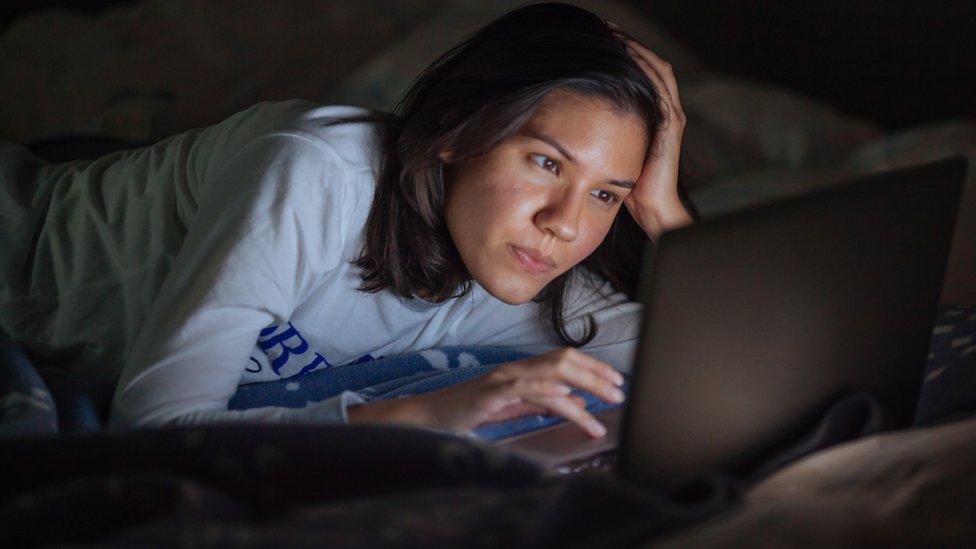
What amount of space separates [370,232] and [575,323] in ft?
1.14

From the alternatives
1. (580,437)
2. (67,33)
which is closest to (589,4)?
(67,33)

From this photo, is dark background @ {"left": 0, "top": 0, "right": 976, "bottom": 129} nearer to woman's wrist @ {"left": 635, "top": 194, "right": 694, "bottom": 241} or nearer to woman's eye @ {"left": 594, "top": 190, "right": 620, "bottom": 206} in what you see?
woman's wrist @ {"left": 635, "top": 194, "right": 694, "bottom": 241}

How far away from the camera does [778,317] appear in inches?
30.8

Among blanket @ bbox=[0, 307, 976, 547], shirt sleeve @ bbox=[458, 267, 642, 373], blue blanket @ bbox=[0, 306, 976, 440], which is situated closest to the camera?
blanket @ bbox=[0, 307, 976, 547]

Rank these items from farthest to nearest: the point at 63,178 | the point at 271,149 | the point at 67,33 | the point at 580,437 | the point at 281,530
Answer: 1. the point at 67,33
2. the point at 63,178
3. the point at 271,149
4. the point at 580,437
5. the point at 281,530

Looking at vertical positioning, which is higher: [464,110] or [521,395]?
[464,110]

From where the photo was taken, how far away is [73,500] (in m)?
0.62

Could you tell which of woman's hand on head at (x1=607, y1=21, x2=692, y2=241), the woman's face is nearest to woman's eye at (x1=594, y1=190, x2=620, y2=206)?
the woman's face

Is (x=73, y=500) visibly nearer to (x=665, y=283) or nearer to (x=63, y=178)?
(x=665, y=283)

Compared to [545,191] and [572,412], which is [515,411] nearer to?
[572,412]

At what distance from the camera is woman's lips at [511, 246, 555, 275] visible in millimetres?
1180

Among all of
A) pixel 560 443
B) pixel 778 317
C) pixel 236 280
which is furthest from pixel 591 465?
pixel 236 280

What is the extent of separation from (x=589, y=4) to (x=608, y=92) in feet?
3.71

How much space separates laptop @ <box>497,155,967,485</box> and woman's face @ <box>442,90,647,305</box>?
374 mm
